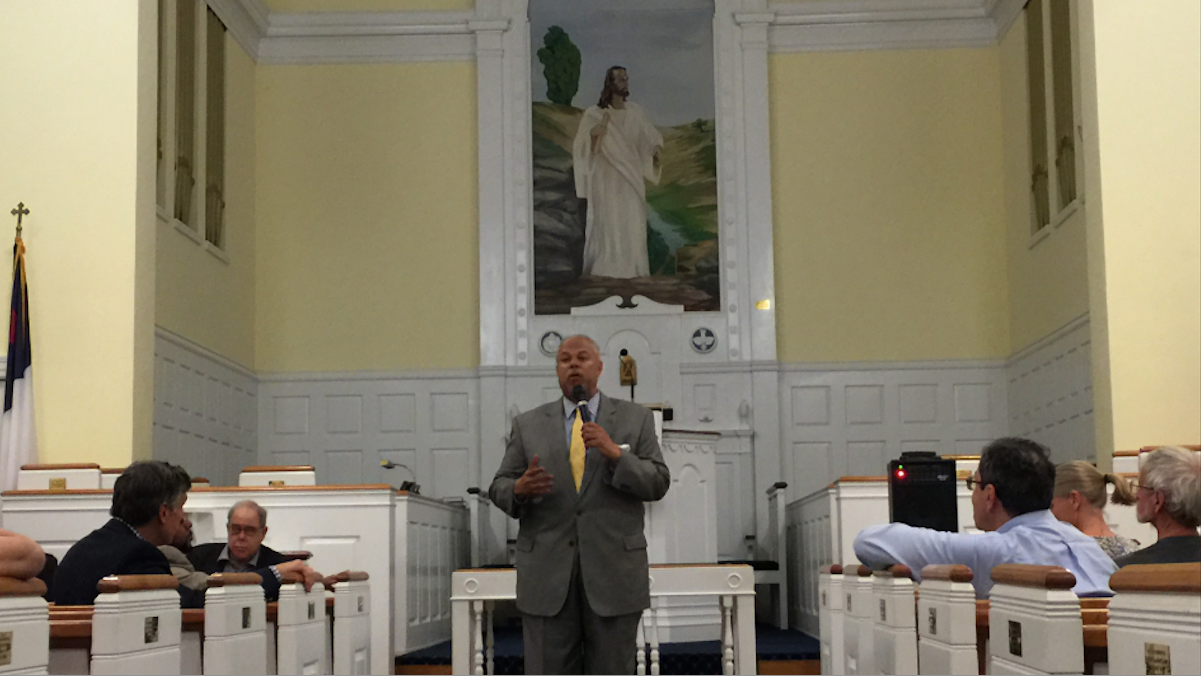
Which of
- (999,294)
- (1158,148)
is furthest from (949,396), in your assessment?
Answer: (1158,148)

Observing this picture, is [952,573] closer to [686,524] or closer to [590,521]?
[590,521]

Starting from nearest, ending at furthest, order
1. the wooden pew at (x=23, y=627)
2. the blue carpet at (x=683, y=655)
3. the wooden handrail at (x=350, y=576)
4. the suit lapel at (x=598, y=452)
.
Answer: the wooden pew at (x=23, y=627)
the suit lapel at (x=598, y=452)
the wooden handrail at (x=350, y=576)
the blue carpet at (x=683, y=655)

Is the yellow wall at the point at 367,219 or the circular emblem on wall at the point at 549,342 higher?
the yellow wall at the point at 367,219

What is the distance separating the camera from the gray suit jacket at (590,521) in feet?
14.5

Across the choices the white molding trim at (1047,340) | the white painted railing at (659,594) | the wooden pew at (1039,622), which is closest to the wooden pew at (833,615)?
the white painted railing at (659,594)

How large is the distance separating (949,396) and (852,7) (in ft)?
13.3

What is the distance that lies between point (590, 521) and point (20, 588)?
1.84 m

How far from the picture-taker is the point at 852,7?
45.2 feet

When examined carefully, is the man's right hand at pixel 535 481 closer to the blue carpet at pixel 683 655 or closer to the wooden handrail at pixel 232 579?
the wooden handrail at pixel 232 579

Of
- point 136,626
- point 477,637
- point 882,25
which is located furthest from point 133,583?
point 882,25

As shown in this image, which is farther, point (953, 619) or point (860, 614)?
point (860, 614)

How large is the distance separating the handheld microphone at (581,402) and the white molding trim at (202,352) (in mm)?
6988

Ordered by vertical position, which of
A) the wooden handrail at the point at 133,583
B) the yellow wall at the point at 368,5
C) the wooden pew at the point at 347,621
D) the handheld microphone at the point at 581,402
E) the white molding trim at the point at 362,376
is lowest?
the wooden pew at the point at 347,621

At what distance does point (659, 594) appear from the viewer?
7691 mm
